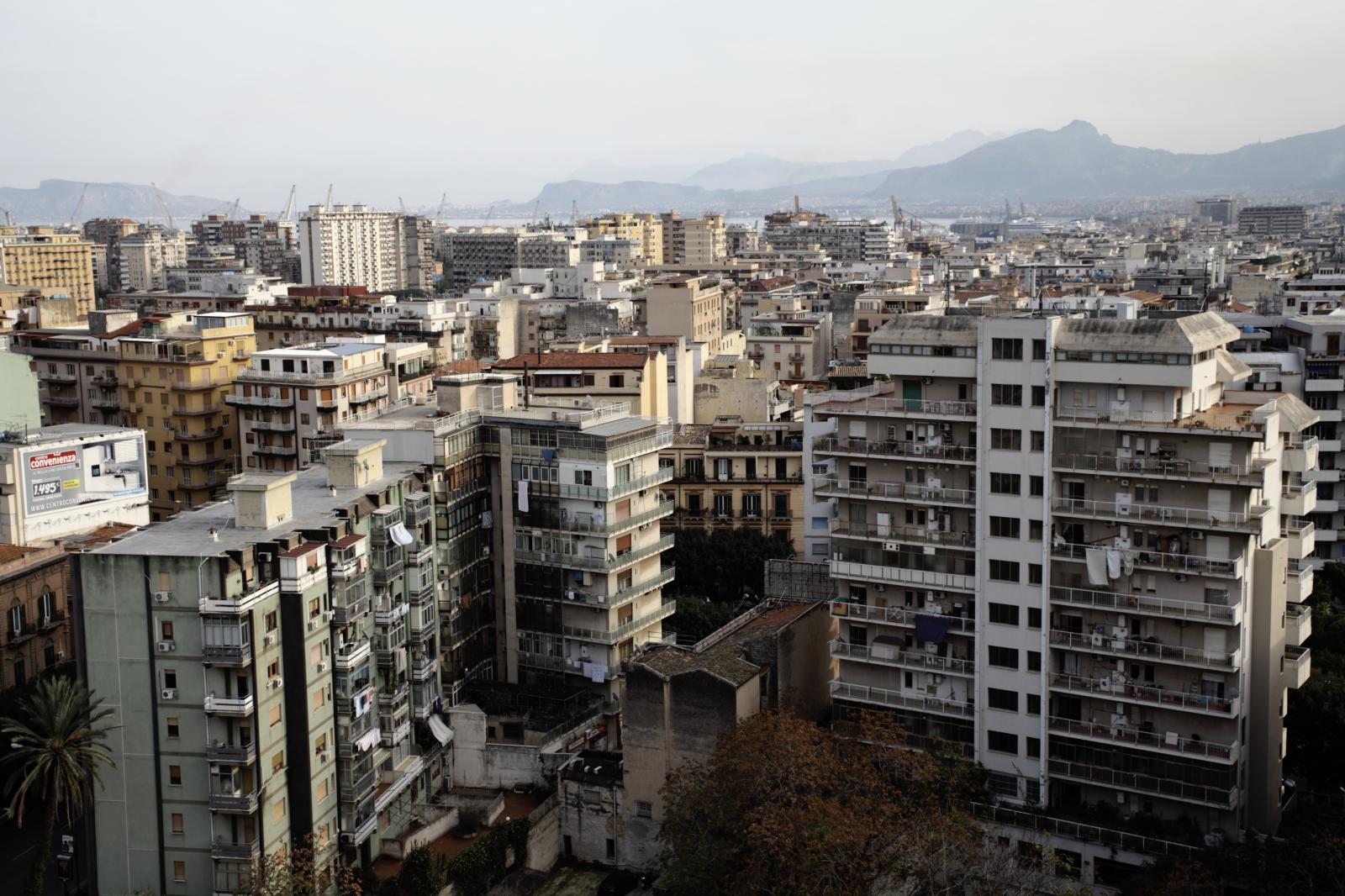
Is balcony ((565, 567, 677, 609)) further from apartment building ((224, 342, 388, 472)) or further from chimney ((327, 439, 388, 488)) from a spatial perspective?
apartment building ((224, 342, 388, 472))

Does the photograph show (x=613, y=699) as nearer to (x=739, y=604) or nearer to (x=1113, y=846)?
(x=739, y=604)

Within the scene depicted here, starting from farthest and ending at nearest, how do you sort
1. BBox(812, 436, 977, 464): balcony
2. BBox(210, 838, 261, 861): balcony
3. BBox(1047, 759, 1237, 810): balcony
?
BBox(812, 436, 977, 464): balcony
BBox(1047, 759, 1237, 810): balcony
BBox(210, 838, 261, 861): balcony

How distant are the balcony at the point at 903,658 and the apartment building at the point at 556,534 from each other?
9478 millimetres

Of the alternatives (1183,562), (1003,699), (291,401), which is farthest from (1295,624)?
(291,401)

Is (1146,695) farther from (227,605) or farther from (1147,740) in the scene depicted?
(227,605)

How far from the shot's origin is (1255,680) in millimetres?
43156

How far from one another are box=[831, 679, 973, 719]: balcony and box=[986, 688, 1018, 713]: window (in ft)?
2.63

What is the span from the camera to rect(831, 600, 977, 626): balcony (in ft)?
150

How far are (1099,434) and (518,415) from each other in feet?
73.3

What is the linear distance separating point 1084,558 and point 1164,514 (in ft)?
8.66

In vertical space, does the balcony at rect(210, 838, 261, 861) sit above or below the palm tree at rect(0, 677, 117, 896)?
below

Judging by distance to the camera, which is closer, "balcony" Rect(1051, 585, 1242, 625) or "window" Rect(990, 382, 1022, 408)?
"balcony" Rect(1051, 585, 1242, 625)

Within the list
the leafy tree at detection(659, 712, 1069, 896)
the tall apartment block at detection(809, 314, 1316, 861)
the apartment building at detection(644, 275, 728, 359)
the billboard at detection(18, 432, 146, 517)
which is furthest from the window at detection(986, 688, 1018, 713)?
the apartment building at detection(644, 275, 728, 359)

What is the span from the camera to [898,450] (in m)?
46.5
